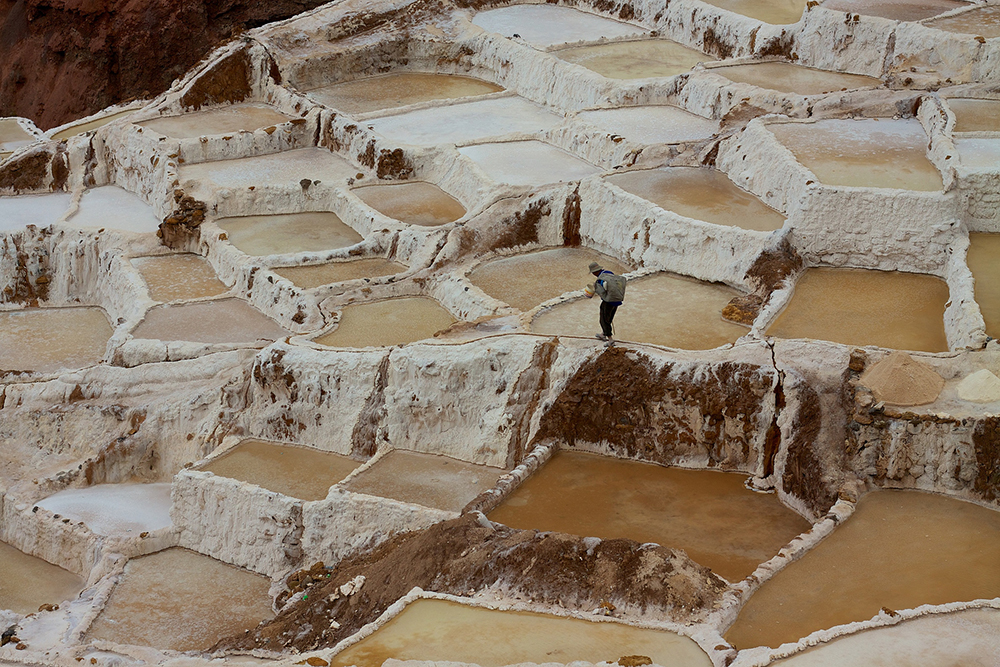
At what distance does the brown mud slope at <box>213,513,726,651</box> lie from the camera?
1189cm

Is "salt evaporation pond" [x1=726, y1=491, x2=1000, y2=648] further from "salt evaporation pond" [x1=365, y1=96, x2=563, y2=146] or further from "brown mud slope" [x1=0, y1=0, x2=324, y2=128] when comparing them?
"brown mud slope" [x1=0, y1=0, x2=324, y2=128]

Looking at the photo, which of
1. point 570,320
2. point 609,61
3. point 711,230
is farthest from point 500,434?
point 609,61

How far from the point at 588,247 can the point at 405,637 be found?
10300 mm

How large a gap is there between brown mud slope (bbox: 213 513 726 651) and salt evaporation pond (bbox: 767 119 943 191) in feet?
27.5

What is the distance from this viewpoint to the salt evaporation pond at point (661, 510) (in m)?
13.6

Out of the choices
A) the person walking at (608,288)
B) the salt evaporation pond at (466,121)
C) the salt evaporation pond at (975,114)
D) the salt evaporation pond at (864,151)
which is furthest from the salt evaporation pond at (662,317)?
the salt evaporation pond at (466,121)

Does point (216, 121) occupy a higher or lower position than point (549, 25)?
lower

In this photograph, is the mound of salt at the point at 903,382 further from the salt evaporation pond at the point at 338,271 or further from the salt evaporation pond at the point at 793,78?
the salt evaporation pond at the point at 793,78

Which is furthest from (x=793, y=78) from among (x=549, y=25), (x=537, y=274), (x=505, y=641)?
(x=505, y=641)

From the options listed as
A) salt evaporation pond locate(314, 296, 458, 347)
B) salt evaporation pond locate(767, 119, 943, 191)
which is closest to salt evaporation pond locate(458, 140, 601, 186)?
salt evaporation pond locate(314, 296, 458, 347)

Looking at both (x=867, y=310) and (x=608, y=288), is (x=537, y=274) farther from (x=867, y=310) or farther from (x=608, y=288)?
(x=867, y=310)

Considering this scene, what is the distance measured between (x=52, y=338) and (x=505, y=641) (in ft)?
43.7

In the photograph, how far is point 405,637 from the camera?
449 inches

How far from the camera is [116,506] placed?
1769 centimetres
